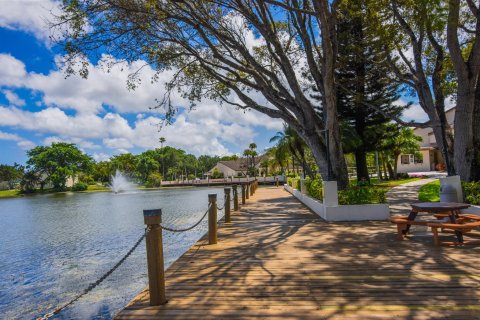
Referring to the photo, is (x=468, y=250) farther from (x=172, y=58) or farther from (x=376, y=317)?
(x=172, y=58)

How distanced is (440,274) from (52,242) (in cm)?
1255

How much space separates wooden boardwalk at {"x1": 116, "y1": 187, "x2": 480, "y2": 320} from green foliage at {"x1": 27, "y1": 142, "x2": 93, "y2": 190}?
233ft

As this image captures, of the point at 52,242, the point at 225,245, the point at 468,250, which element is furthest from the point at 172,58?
the point at 468,250

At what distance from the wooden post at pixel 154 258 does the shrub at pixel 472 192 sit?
339 inches

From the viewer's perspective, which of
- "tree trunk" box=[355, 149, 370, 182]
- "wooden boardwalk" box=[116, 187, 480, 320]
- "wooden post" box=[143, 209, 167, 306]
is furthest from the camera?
"tree trunk" box=[355, 149, 370, 182]

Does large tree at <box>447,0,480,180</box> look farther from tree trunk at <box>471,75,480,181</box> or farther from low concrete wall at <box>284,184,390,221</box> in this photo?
low concrete wall at <box>284,184,390,221</box>

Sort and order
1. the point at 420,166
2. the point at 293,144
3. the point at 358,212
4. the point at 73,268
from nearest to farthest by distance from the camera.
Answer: the point at 73,268, the point at 358,212, the point at 293,144, the point at 420,166

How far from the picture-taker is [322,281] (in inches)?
182

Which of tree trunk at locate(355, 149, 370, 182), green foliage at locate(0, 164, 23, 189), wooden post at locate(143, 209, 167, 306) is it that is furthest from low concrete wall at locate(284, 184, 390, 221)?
green foliage at locate(0, 164, 23, 189)

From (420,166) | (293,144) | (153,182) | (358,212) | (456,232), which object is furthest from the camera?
(153,182)

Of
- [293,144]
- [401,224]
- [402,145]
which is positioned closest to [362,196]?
[401,224]

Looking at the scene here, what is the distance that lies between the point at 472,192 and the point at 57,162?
74777 mm

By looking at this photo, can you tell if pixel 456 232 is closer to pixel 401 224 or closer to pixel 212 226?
pixel 401 224

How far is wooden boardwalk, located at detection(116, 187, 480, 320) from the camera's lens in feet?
12.1
